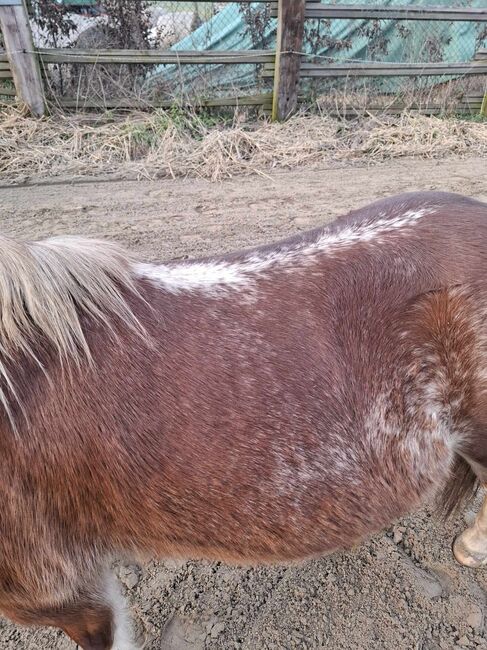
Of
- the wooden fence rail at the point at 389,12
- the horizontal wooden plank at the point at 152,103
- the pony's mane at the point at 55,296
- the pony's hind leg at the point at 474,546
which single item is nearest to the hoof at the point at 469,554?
the pony's hind leg at the point at 474,546

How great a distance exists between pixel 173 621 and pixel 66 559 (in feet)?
2.70

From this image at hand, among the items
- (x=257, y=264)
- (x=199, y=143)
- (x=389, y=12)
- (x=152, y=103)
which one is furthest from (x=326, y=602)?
(x=389, y=12)

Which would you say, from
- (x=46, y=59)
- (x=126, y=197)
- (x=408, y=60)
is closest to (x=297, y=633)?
(x=126, y=197)

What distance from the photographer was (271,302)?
4.70 ft

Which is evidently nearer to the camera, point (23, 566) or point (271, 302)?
point (23, 566)

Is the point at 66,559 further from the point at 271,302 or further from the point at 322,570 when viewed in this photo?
the point at 322,570

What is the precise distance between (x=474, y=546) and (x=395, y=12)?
6.98 m

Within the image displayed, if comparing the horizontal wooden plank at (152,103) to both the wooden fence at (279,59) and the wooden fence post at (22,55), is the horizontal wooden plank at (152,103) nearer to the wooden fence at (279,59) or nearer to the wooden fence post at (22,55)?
the wooden fence at (279,59)

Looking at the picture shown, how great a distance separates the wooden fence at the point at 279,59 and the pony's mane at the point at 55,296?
5.31m

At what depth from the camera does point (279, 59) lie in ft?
20.6

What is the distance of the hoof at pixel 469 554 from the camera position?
6.88 ft

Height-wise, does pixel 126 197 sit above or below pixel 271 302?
below

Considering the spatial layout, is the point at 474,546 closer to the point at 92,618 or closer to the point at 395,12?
the point at 92,618

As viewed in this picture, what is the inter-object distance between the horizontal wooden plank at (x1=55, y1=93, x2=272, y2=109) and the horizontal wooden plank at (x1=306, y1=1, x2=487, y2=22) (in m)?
1.17
